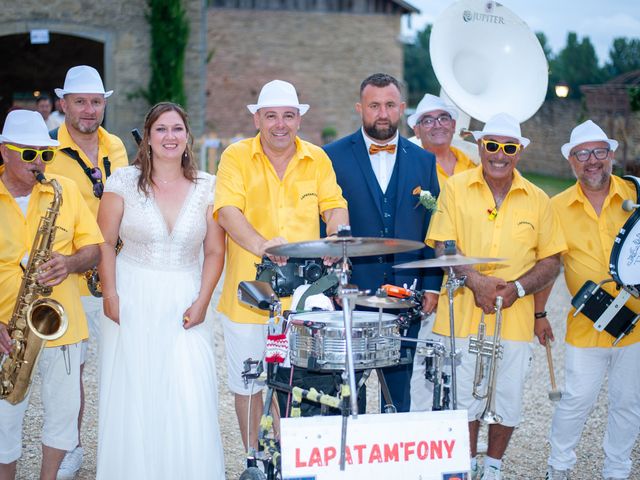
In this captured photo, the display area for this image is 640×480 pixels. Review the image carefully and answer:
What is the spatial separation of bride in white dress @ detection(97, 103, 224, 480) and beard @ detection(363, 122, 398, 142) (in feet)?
3.99

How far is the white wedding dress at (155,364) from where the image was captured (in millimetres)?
5020

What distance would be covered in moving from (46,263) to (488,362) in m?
2.62

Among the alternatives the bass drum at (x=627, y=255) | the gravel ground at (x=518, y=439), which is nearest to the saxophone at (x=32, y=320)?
the gravel ground at (x=518, y=439)

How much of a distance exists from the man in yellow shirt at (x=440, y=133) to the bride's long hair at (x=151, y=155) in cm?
228

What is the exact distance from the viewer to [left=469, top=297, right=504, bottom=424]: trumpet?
5.18 meters

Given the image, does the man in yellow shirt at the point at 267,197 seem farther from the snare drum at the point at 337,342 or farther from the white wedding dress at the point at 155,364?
the snare drum at the point at 337,342

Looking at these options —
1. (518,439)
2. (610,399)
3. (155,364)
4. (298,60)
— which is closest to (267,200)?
(155,364)

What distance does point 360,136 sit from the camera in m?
5.96

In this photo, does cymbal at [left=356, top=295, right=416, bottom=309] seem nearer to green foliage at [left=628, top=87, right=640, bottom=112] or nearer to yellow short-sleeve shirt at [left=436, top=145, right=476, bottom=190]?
yellow short-sleeve shirt at [left=436, top=145, right=476, bottom=190]

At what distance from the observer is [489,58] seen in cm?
744

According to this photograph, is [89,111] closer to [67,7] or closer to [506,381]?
[506,381]

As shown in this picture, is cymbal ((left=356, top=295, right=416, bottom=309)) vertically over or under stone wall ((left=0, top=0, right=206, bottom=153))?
under

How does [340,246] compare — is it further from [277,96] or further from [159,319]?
[277,96]

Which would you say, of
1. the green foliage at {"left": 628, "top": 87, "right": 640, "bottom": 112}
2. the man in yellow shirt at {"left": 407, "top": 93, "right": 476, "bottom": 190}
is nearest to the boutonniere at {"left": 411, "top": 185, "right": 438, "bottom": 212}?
the man in yellow shirt at {"left": 407, "top": 93, "right": 476, "bottom": 190}
